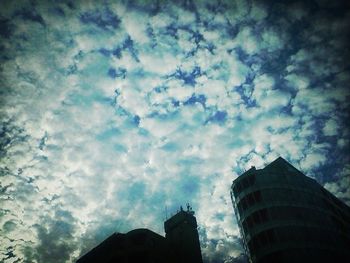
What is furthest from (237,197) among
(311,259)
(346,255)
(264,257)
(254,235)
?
(346,255)

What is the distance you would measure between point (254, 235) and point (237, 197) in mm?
7570

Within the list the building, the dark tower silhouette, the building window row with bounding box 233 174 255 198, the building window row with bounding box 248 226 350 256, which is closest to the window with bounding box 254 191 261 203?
the building

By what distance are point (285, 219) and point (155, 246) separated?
A: 2193 centimetres

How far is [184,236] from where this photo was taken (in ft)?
189

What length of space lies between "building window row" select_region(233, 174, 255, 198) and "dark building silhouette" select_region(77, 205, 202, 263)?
46.9 ft

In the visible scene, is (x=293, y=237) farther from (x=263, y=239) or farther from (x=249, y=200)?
(x=249, y=200)

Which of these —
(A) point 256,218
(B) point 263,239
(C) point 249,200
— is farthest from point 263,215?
(C) point 249,200

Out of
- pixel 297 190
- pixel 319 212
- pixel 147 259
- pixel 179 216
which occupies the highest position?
pixel 179 216

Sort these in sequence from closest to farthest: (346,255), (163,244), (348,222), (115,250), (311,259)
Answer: (311,259) → (346,255) → (115,250) → (163,244) → (348,222)

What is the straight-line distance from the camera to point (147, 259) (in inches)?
1820

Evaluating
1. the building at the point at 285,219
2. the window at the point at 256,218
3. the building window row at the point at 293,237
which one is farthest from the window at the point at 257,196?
the building window row at the point at 293,237

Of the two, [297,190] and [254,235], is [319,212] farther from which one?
[254,235]

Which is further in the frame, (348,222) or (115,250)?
(348,222)

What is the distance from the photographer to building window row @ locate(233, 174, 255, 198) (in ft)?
163
